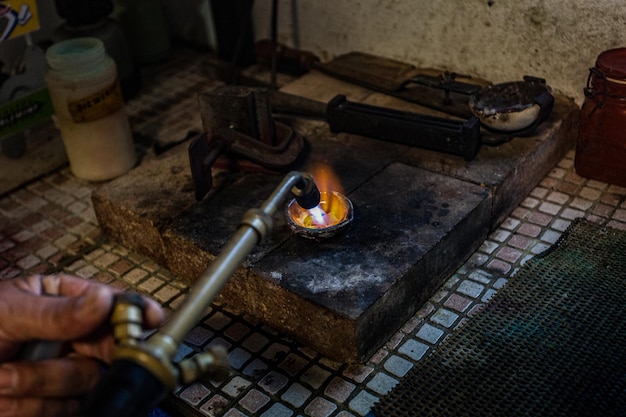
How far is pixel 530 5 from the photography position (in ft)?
13.9

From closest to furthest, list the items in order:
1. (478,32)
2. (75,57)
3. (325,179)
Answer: (325,179), (75,57), (478,32)

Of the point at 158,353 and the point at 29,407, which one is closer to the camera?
the point at 158,353

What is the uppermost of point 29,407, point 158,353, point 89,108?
point 158,353

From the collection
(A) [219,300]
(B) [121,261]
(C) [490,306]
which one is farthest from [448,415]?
(B) [121,261]

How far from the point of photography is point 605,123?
3.84 metres

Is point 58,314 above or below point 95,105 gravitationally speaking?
above

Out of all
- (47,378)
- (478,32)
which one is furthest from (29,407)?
(478,32)

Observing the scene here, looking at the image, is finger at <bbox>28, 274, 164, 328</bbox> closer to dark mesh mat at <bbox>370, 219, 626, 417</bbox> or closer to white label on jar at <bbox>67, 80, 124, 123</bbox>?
dark mesh mat at <bbox>370, 219, 626, 417</bbox>

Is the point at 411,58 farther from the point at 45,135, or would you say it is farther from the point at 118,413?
the point at 118,413

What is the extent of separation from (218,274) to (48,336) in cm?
53

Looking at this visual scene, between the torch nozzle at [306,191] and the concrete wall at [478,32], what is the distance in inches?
91.4

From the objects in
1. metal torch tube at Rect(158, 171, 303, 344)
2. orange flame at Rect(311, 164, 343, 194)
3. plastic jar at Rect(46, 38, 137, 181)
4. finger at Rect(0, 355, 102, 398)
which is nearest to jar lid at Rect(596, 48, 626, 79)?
orange flame at Rect(311, 164, 343, 194)

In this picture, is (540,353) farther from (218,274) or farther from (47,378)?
(47,378)

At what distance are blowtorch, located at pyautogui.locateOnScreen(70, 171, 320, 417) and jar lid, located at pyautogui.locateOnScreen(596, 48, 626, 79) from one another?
238 cm
